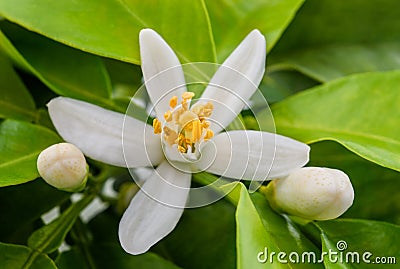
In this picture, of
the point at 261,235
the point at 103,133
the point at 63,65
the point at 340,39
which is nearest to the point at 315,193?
the point at 261,235

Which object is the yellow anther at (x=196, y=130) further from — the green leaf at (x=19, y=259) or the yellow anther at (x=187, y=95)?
the green leaf at (x=19, y=259)

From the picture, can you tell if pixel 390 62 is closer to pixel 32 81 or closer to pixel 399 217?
pixel 399 217

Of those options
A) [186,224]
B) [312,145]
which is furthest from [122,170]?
[312,145]

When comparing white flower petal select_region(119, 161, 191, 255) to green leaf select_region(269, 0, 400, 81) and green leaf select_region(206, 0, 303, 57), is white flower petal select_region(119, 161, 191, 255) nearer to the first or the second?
green leaf select_region(206, 0, 303, 57)

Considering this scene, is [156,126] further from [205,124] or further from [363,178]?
[363,178]

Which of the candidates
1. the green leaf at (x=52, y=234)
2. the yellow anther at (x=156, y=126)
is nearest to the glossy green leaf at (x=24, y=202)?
the green leaf at (x=52, y=234)

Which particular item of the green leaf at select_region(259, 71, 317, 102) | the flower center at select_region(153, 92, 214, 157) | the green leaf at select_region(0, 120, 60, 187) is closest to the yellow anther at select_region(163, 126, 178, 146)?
the flower center at select_region(153, 92, 214, 157)
